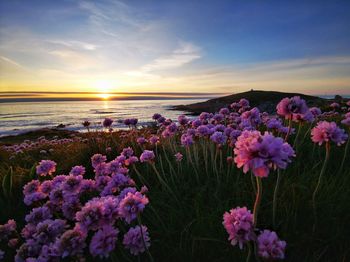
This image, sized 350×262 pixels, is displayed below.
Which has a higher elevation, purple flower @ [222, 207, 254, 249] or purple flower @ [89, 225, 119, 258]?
purple flower @ [222, 207, 254, 249]

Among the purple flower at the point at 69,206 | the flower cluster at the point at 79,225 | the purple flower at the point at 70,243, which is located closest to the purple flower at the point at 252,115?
the flower cluster at the point at 79,225

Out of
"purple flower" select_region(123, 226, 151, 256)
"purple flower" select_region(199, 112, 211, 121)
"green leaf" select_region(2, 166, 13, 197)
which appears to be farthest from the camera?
"purple flower" select_region(199, 112, 211, 121)

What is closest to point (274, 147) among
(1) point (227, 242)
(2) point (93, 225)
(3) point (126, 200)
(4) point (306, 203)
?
(3) point (126, 200)

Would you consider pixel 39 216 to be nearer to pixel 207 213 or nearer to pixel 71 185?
pixel 71 185

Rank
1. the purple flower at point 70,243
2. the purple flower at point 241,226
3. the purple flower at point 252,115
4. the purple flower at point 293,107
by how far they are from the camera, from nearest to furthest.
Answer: the purple flower at point 241,226, the purple flower at point 70,243, the purple flower at point 293,107, the purple flower at point 252,115

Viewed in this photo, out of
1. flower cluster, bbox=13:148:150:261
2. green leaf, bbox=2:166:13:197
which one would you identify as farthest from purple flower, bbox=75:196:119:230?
green leaf, bbox=2:166:13:197

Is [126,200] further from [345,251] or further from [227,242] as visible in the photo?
[345,251]

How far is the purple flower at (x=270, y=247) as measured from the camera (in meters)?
1.58

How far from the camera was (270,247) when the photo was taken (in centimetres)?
160

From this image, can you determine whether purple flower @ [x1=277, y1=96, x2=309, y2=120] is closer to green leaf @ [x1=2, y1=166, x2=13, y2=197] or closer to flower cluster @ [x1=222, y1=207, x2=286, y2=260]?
flower cluster @ [x1=222, y1=207, x2=286, y2=260]

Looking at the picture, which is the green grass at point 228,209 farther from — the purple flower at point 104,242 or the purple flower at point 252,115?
the purple flower at point 252,115

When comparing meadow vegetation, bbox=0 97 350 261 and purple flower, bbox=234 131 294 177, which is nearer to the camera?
purple flower, bbox=234 131 294 177

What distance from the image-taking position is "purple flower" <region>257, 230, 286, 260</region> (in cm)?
158

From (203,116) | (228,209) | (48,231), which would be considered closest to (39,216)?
(48,231)
